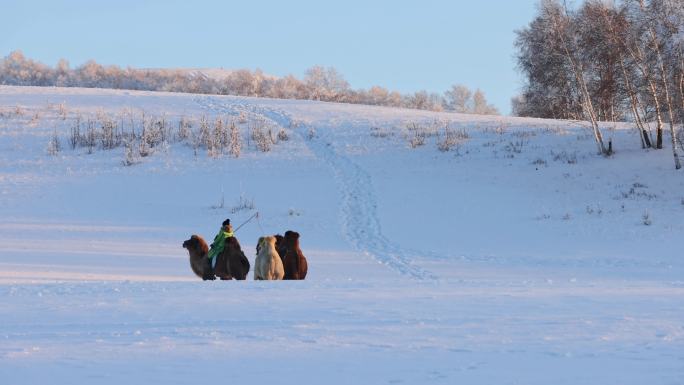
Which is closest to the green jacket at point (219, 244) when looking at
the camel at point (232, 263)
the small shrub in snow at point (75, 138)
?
the camel at point (232, 263)

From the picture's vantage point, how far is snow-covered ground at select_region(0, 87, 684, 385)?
636cm

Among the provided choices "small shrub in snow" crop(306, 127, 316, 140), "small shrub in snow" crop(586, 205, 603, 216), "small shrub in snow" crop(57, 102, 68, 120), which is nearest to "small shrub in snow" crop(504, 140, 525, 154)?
"small shrub in snow" crop(586, 205, 603, 216)

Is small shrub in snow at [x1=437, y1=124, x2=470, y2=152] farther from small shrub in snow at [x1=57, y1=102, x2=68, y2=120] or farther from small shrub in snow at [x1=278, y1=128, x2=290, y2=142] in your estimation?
small shrub in snow at [x1=57, y1=102, x2=68, y2=120]

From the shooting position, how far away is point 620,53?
27312 mm

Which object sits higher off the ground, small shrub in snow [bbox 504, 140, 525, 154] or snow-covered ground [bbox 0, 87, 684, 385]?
small shrub in snow [bbox 504, 140, 525, 154]

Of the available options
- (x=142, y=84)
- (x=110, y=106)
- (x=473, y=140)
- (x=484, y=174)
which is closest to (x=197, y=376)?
(x=484, y=174)

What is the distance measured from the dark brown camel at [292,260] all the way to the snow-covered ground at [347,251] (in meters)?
0.78

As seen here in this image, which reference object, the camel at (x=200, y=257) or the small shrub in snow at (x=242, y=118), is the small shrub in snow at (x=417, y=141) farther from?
the camel at (x=200, y=257)

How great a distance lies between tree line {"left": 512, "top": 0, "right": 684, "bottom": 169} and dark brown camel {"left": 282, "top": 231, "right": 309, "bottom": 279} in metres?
15.5

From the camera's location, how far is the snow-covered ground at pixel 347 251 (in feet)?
20.9

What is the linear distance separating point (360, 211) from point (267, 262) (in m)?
10.6

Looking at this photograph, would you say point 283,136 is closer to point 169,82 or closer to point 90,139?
point 90,139

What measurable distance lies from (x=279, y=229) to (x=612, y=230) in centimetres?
836

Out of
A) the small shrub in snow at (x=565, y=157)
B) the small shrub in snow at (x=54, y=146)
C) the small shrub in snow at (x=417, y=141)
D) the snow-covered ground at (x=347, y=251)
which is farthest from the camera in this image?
the small shrub in snow at (x=417, y=141)
